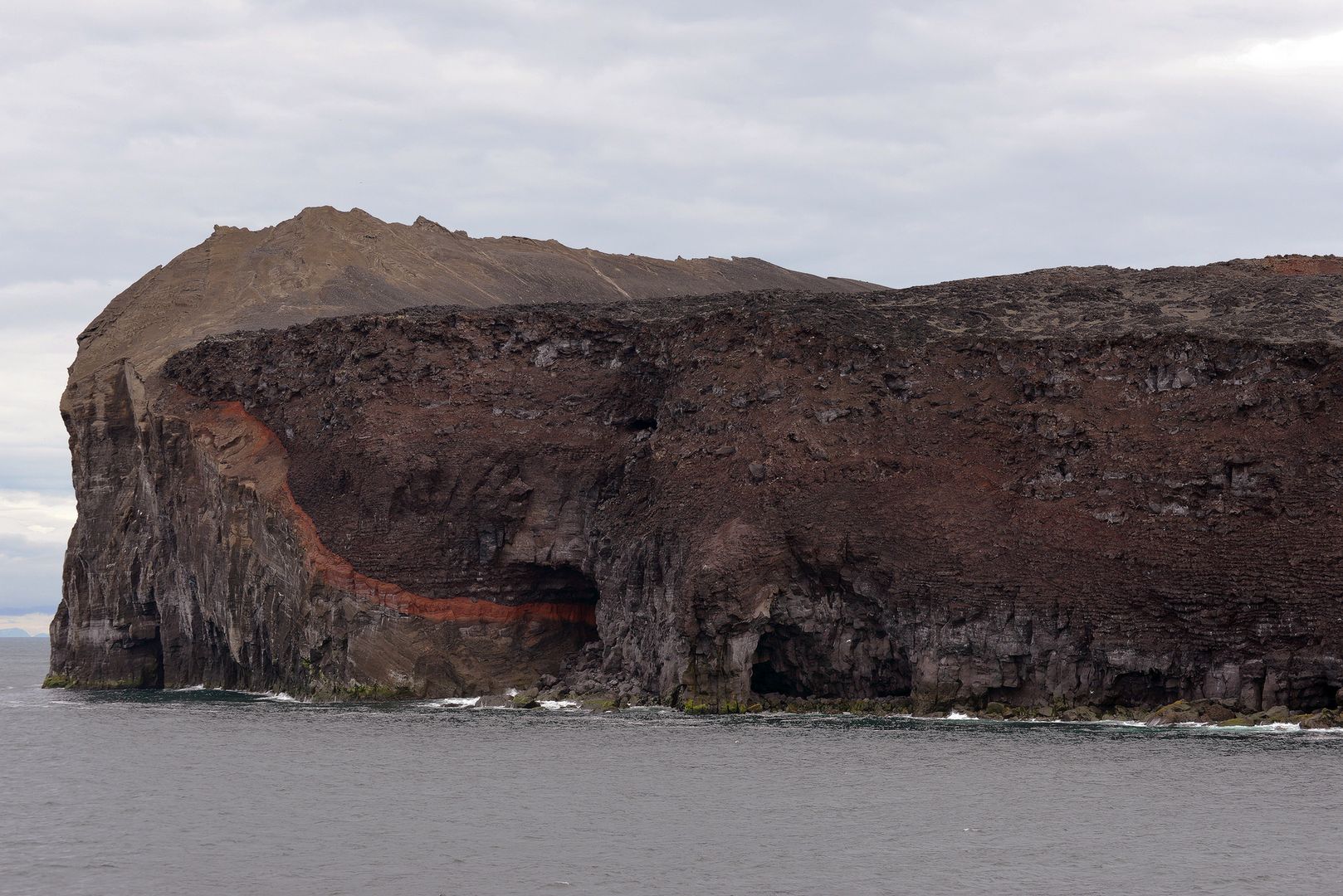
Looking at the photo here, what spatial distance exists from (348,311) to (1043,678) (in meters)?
55.4

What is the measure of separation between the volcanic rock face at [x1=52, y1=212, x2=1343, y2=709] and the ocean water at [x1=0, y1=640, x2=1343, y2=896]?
5977 mm

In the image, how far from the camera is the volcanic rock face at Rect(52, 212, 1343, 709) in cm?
6781

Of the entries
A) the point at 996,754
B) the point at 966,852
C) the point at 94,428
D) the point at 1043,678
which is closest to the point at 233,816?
the point at 966,852

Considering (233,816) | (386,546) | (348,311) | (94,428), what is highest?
(348,311)

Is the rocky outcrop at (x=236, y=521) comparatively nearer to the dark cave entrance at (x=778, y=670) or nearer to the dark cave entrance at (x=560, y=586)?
the dark cave entrance at (x=560, y=586)

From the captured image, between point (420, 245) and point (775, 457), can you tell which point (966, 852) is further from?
point (420, 245)

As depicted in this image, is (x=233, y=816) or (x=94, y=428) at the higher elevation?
(x=94, y=428)

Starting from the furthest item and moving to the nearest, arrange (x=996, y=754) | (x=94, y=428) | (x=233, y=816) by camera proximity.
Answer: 1. (x=94, y=428)
2. (x=996, y=754)
3. (x=233, y=816)

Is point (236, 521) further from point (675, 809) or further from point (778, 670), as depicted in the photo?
point (675, 809)

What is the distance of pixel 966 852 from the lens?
39438 millimetres

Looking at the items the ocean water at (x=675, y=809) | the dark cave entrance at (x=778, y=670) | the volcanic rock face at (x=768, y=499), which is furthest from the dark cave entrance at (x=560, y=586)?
the ocean water at (x=675, y=809)

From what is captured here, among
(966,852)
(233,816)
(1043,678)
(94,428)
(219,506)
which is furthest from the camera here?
(94,428)

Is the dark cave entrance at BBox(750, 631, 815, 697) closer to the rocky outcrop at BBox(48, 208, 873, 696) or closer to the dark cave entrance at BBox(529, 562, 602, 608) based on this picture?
the dark cave entrance at BBox(529, 562, 602, 608)

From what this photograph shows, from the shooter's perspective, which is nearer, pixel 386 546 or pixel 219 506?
pixel 386 546
